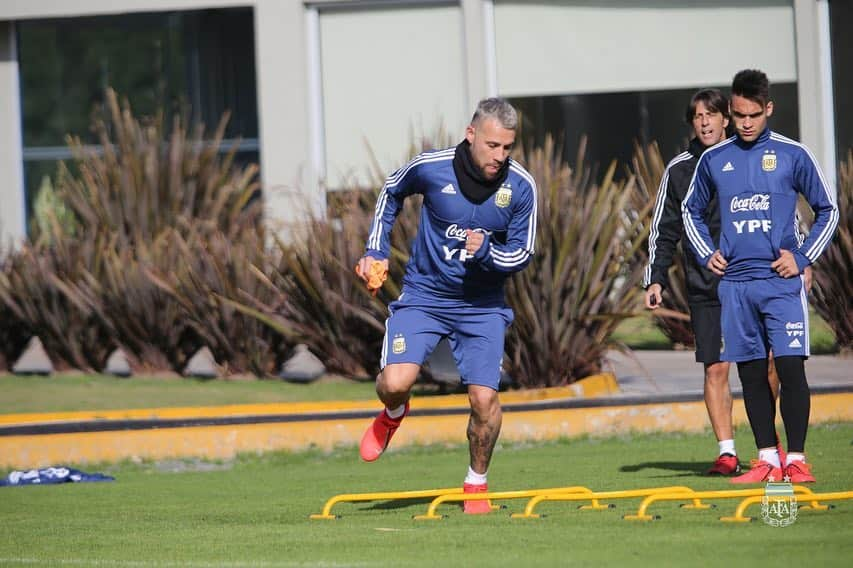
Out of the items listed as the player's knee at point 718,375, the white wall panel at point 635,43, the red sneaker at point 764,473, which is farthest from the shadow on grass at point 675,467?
the white wall panel at point 635,43

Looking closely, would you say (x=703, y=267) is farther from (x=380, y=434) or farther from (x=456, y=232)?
(x=380, y=434)

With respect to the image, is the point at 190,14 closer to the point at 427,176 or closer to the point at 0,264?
the point at 0,264

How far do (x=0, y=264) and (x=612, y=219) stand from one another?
5.88 meters

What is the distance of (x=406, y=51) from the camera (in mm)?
19359

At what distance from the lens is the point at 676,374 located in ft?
41.9

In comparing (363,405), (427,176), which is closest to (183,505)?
(427,176)

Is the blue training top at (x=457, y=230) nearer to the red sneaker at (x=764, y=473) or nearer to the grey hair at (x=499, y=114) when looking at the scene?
the grey hair at (x=499, y=114)

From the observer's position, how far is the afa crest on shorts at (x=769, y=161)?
7.80 m

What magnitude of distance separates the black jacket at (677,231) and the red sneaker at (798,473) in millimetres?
1161

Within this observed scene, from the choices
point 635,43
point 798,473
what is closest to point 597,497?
point 798,473

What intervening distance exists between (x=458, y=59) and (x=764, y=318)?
11.8 metres

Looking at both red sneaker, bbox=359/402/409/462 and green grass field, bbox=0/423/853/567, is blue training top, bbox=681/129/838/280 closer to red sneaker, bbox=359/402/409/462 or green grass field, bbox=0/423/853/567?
green grass field, bbox=0/423/853/567

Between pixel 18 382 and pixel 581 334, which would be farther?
pixel 18 382

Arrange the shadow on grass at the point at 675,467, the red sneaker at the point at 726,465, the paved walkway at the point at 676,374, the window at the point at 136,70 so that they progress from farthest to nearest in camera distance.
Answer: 1. the window at the point at 136,70
2. the paved walkway at the point at 676,374
3. the shadow on grass at the point at 675,467
4. the red sneaker at the point at 726,465
